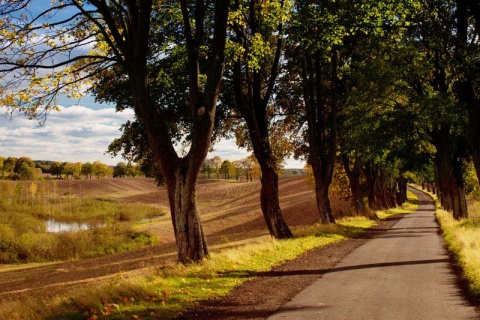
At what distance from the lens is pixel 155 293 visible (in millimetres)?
7797

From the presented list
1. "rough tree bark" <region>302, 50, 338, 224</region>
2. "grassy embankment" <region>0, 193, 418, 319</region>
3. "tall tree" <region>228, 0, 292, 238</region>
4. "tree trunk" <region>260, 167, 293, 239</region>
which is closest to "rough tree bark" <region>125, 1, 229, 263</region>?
"grassy embankment" <region>0, 193, 418, 319</region>

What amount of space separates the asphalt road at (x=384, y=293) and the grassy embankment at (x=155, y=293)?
1.78 m

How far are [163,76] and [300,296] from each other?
31.3 ft

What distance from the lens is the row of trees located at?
424 inches

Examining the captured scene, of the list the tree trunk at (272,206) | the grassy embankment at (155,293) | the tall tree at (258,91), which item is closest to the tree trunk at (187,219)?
the grassy embankment at (155,293)

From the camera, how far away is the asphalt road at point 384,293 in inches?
261

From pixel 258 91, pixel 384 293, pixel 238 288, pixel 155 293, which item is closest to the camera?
pixel 155 293

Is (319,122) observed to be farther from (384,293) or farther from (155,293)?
(155,293)

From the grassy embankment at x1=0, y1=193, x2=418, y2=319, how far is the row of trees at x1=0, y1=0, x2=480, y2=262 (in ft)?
3.74

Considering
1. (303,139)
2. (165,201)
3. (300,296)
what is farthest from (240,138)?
(165,201)

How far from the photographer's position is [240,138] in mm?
22625

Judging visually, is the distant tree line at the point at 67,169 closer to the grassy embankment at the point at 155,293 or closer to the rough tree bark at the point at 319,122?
the rough tree bark at the point at 319,122

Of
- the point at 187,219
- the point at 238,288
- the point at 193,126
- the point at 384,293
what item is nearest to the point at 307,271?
the point at 238,288

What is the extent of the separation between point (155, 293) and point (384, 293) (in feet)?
14.2
